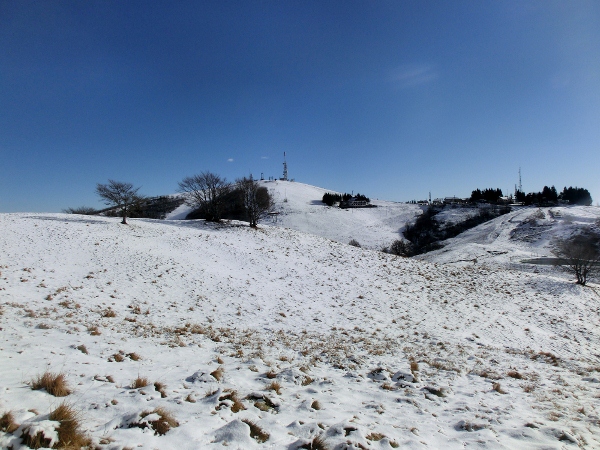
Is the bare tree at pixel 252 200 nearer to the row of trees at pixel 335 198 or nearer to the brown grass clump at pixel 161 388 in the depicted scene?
the brown grass clump at pixel 161 388

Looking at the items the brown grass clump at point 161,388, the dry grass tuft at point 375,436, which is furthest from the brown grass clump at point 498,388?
the brown grass clump at point 161,388

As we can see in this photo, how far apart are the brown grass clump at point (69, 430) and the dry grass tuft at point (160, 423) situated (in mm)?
656

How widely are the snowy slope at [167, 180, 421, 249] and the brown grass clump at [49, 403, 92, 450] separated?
218 ft

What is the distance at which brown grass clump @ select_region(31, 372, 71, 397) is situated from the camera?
5.01m

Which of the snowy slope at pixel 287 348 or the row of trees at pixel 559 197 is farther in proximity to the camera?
the row of trees at pixel 559 197

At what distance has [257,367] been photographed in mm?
7711

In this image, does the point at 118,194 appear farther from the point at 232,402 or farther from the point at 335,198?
the point at 335,198

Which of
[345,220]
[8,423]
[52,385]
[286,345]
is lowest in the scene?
[286,345]

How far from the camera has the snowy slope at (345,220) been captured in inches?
3014

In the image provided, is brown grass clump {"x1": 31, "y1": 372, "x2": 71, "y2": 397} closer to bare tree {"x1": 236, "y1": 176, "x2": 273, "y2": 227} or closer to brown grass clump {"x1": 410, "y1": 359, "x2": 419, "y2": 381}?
brown grass clump {"x1": 410, "y1": 359, "x2": 419, "y2": 381}

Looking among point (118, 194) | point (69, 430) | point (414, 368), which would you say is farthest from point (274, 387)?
point (118, 194)

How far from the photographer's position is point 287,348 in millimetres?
9852

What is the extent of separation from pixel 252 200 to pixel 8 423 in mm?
34461

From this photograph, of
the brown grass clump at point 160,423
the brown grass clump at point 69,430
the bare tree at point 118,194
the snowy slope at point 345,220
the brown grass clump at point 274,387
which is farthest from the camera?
the snowy slope at point 345,220
